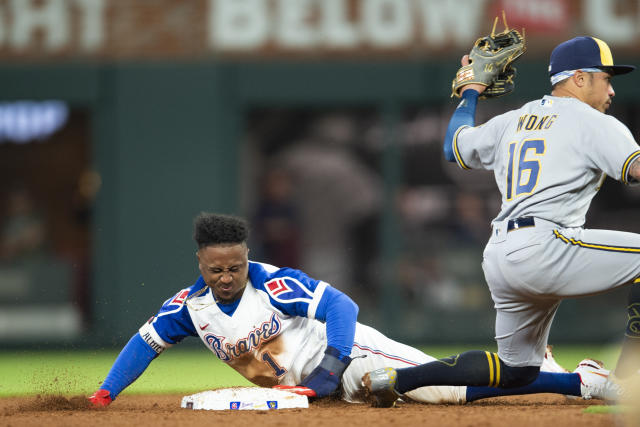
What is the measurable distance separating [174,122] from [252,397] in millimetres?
6489

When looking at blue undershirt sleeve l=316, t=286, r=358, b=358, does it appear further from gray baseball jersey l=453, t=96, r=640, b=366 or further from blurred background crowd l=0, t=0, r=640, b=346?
blurred background crowd l=0, t=0, r=640, b=346

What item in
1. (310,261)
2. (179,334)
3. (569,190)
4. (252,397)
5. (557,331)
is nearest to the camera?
(569,190)

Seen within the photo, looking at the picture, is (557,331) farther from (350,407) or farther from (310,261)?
(350,407)

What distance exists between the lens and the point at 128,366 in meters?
5.01

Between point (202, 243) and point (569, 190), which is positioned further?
point (202, 243)

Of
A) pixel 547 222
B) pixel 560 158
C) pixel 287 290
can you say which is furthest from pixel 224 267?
pixel 560 158

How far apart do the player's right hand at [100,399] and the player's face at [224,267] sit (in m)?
0.83

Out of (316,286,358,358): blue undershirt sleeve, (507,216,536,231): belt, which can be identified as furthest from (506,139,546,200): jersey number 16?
(316,286,358,358): blue undershirt sleeve

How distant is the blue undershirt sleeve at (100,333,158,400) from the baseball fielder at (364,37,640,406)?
48.9 inches

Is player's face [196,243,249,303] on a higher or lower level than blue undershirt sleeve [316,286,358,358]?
higher

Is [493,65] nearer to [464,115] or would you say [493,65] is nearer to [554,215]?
[464,115]

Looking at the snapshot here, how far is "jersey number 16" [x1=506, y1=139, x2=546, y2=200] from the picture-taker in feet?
14.5

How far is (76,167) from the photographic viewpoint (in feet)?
40.8

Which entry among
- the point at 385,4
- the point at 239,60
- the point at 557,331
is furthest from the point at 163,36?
the point at 557,331
